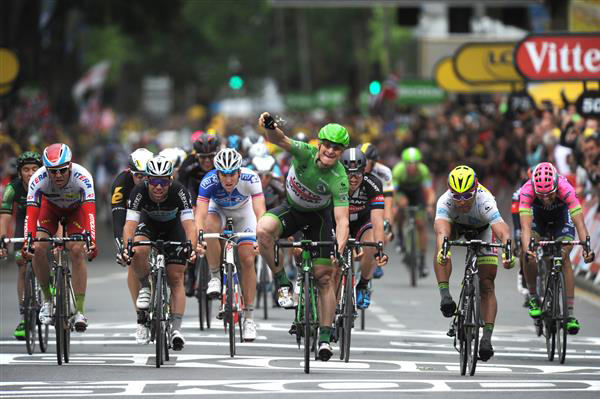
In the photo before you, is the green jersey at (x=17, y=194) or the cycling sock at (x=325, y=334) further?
the green jersey at (x=17, y=194)

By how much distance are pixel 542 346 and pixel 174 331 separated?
152 inches

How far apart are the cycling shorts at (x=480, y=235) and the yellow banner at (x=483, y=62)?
18.7 metres

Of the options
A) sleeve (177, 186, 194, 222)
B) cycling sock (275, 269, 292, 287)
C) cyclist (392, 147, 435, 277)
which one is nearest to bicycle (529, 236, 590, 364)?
cycling sock (275, 269, 292, 287)

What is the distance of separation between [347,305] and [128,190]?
245 centimetres

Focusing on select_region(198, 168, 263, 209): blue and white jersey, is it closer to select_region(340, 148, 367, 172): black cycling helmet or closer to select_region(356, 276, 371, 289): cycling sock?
select_region(340, 148, 367, 172): black cycling helmet

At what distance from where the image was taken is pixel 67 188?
51.3ft

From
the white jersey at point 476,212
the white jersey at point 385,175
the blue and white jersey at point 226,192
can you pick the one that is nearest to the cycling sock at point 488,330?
the white jersey at point 476,212

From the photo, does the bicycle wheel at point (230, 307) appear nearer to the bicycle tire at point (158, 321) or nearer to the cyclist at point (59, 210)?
the bicycle tire at point (158, 321)

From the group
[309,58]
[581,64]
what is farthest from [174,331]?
[309,58]

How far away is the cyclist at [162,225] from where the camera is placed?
1499 centimetres

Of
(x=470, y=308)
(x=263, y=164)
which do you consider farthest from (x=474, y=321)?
(x=263, y=164)

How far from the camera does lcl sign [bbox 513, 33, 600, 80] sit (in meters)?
25.7

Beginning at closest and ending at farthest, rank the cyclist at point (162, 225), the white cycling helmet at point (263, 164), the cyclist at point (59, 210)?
the cyclist at point (162, 225)
the cyclist at point (59, 210)
the white cycling helmet at point (263, 164)

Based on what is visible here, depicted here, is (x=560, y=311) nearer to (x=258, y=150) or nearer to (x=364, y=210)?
(x=364, y=210)
